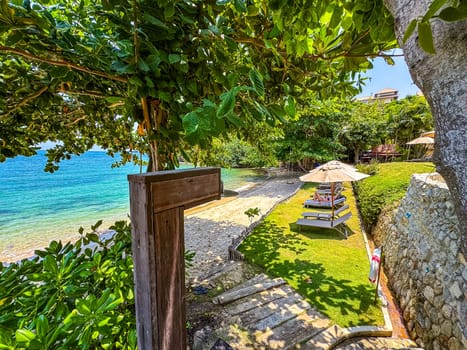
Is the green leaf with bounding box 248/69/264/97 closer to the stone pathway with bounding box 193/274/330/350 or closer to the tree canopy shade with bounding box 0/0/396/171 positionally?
the tree canopy shade with bounding box 0/0/396/171

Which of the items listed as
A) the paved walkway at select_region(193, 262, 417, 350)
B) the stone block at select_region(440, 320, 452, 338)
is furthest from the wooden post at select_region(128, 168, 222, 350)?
the stone block at select_region(440, 320, 452, 338)

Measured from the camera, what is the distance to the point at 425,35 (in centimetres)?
50

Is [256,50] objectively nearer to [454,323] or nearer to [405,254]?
[454,323]

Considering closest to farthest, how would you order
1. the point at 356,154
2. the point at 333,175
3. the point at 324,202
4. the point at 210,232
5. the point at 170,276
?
the point at 170,276
the point at 333,175
the point at 324,202
the point at 210,232
the point at 356,154

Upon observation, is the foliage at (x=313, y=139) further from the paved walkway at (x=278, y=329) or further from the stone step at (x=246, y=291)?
the paved walkway at (x=278, y=329)

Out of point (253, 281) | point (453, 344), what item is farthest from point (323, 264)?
point (453, 344)

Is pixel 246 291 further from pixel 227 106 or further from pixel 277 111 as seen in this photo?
pixel 227 106

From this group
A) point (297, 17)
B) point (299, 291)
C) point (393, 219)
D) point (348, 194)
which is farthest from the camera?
point (348, 194)

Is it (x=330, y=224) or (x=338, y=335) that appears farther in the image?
(x=330, y=224)

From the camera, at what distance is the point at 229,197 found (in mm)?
16281

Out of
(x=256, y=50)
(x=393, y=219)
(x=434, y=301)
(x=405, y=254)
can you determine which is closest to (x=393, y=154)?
(x=393, y=219)

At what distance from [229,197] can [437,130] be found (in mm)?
15822

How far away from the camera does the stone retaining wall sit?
9.74 ft

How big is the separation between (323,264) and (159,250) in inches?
207
